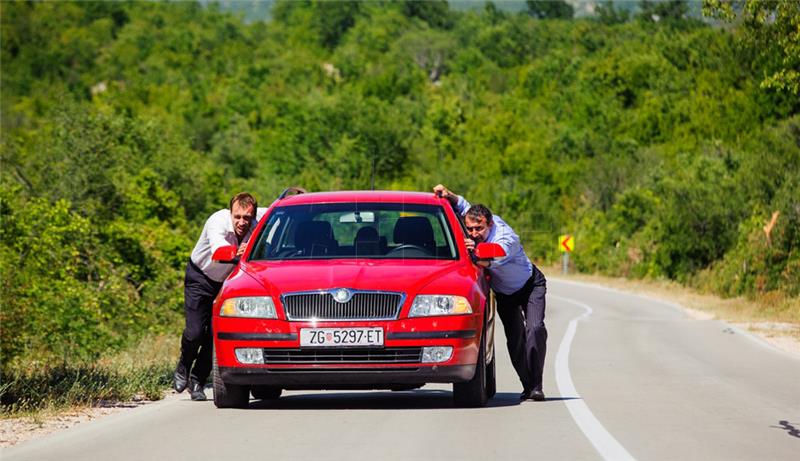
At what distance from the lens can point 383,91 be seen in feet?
430

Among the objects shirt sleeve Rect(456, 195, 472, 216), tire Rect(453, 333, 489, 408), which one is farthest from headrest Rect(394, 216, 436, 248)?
shirt sleeve Rect(456, 195, 472, 216)

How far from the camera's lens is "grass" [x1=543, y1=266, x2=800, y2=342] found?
29859 millimetres

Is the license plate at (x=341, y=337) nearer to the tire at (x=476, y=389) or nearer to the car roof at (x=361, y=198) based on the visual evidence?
the tire at (x=476, y=389)

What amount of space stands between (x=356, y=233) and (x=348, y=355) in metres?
1.45

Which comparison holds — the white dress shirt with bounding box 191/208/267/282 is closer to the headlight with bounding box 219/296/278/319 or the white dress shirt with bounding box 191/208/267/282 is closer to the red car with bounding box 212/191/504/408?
the red car with bounding box 212/191/504/408

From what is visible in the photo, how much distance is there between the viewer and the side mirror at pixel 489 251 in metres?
11.8

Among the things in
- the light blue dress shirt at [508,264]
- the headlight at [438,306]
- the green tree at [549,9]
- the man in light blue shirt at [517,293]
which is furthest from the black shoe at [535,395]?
the green tree at [549,9]

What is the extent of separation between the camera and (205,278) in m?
12.8

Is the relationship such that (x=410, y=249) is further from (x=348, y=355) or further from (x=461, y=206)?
(x=461, y=206)

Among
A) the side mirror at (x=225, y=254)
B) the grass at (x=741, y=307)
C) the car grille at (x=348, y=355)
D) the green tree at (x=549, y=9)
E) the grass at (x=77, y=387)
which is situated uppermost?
the green tree at (x=549, y=9)

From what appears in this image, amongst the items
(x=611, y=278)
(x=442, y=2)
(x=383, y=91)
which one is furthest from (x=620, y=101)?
(x=442, y=2)

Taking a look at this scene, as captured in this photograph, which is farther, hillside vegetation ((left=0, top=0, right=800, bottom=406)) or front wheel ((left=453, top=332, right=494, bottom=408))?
hillside vegetation ((left=0, top=0, right=800, bottom=406))

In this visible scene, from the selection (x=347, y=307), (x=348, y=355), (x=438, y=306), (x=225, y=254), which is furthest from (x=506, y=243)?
(x=225, y=254)

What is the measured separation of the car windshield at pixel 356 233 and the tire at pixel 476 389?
896 mm
